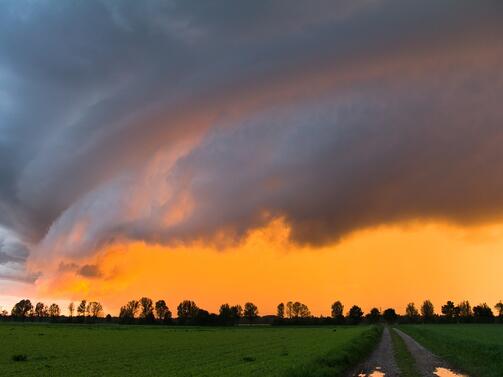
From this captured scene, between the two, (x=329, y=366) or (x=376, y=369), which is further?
(x=376, y=369)

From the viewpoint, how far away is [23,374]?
34.3 metres

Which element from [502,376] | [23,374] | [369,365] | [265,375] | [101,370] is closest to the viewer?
[502,376]

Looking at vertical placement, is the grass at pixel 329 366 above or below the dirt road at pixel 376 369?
above

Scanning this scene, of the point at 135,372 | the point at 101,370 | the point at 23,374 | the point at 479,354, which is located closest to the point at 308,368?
the point at 135,372

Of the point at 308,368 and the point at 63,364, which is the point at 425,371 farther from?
the point at 63,364

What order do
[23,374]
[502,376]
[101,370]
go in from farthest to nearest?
[101,370], [23,374], [502,376]

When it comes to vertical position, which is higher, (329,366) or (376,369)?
(329,366)

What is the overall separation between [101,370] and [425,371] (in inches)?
1013

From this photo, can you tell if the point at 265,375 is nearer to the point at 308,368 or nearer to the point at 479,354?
the point at 308,368

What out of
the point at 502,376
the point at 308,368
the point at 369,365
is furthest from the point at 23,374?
the point at 502,376

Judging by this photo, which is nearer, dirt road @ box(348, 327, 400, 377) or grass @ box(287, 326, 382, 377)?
grass @ box(287, 326, 382, 377)

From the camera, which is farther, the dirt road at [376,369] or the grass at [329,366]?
the dirt road at [376,369]

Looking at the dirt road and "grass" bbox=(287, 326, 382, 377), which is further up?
"grass" bbox=(287, 326, 382, 377)

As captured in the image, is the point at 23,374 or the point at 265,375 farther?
Answer: the point at 23,374
